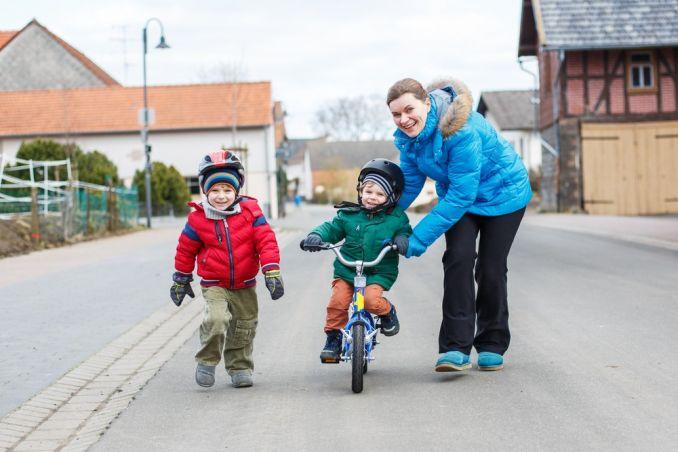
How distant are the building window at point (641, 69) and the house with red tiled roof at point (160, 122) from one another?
904 inches

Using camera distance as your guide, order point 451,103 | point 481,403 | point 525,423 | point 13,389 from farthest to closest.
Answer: point 13,389 → point 451,103 → point 481,403 → point 525,423

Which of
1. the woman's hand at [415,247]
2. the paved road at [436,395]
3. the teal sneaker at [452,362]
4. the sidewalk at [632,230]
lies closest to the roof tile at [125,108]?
the sidewalk at [632,230]

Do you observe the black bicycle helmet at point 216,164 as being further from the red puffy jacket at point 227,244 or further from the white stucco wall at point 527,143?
the white stucco wall at point 527,143

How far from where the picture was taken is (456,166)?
5832 millimetres

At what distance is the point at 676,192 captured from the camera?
Answer: 34906 mm

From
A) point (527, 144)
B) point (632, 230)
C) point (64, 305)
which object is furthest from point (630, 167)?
point (527, 144)

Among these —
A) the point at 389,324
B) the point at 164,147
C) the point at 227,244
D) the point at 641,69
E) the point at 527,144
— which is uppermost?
the point at 641,69

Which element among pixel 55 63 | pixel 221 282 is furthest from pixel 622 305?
pixel 55 63

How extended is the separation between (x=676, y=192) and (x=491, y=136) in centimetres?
3071

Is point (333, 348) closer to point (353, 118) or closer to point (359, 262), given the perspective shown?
point (359, 262)

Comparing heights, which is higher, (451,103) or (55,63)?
(55,63)

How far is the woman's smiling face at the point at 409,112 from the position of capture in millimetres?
5688

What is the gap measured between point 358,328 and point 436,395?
0.56 m

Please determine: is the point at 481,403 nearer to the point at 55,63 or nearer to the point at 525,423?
the point at 525,423
